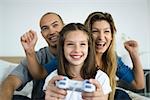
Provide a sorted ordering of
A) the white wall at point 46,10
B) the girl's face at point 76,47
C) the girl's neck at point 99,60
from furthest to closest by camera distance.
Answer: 1. the white wall at point 46,10
2. the girl's neck at point 99,60
3. the girl's face at point 76,47

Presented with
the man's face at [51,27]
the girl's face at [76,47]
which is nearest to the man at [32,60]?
the man's face at [51,27]

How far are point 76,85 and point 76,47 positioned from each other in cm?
11

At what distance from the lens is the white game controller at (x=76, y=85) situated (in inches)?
22.3

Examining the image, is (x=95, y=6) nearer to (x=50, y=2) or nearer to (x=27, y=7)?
(x=50, y=2)

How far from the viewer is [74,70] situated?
2.33 feet

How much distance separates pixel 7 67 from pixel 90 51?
40cm

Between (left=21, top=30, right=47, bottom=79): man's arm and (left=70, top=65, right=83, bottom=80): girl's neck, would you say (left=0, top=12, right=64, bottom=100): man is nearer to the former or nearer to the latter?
(left=21, top=30, right=47, bottom=79): man's arm

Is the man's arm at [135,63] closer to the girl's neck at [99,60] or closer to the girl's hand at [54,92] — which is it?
the girl's neck at [99,60]

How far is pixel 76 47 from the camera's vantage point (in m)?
0.66

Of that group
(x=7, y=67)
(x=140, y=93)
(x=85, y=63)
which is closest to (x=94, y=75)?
(x=85, y=63)

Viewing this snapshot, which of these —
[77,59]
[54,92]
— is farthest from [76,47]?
[54,92]

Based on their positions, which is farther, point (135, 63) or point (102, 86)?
point (135, 63)

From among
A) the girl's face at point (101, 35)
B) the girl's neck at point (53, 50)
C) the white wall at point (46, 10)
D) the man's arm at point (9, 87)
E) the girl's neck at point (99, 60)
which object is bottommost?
the man's arm at point (9, 87)

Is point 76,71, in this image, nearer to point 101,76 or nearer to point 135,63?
point 101,76
